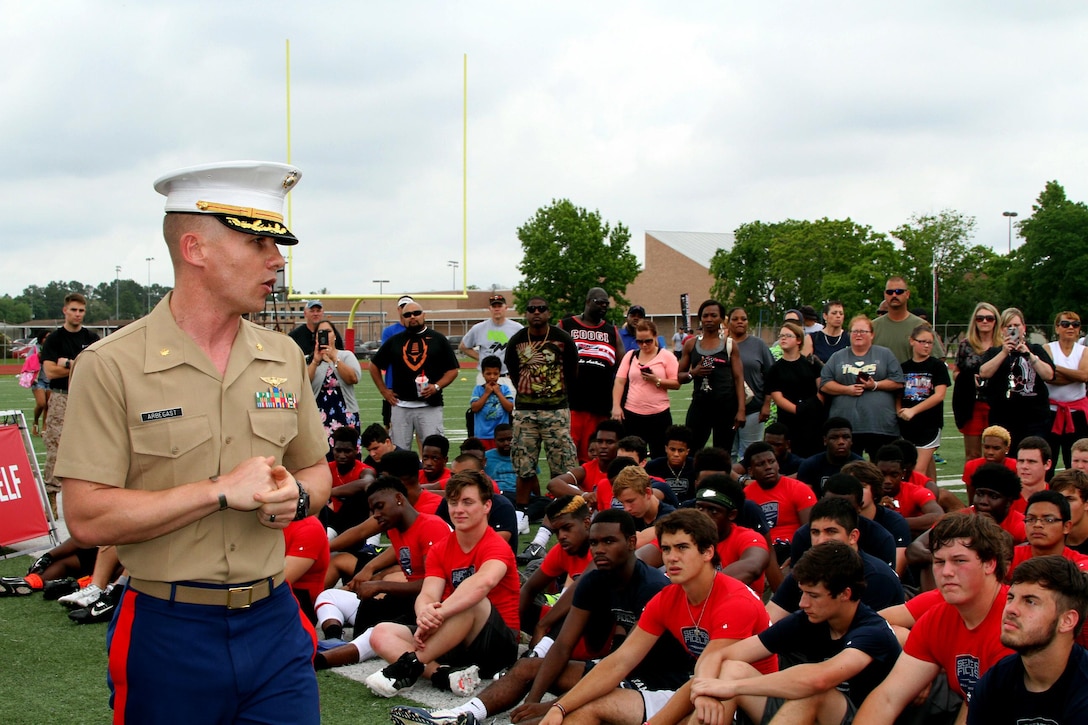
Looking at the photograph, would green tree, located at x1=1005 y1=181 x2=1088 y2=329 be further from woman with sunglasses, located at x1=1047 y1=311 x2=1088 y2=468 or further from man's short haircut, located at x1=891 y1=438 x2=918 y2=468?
man's short haircut, located at x1=891 y1=438 x2=918 y2=468

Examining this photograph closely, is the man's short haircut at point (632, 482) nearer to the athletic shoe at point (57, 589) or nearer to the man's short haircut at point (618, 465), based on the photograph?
the man's short haircut at point (618, 465)

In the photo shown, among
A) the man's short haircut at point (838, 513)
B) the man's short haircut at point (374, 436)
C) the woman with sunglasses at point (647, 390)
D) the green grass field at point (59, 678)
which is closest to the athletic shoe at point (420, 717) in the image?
the green grass field at point (59, 678)

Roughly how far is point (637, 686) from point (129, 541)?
307 centimetres

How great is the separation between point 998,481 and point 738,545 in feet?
5.61

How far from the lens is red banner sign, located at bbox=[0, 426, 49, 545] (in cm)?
849

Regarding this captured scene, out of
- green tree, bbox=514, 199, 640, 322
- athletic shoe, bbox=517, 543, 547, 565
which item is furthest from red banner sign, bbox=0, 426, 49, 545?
green tree, bbox=514, 199, 640, 322

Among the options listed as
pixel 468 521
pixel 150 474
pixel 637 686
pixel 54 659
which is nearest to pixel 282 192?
pixel 150 474

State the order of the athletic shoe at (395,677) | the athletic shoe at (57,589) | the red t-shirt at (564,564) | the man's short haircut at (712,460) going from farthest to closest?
the man's short haircut at (712,460)
the athletic shoe at (57,589)
the red t-shirt at (564,564)
the athletic shoe at (395,677)

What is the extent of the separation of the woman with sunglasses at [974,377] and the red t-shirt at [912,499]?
1.97 meters

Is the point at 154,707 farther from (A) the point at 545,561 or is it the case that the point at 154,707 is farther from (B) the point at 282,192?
(A) the point at 545,561

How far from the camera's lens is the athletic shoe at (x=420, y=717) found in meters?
4.63

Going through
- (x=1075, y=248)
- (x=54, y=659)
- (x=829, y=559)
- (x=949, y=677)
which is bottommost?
(x=54, y=659)

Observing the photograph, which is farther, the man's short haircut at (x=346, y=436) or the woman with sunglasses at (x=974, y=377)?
the woman with sunglasses at (x=974, y=377)

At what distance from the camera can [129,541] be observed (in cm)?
237
